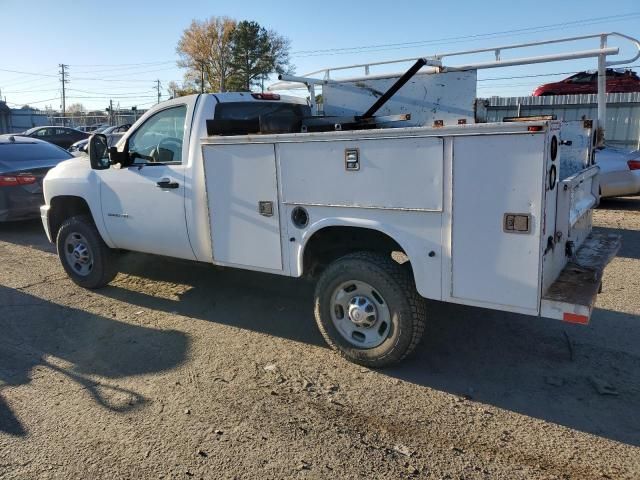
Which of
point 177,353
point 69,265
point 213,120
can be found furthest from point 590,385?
point 69,265

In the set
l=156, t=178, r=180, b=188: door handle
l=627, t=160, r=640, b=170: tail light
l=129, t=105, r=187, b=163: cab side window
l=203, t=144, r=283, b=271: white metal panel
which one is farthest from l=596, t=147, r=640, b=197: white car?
l=156, t=178, r=180, b=188: door handle

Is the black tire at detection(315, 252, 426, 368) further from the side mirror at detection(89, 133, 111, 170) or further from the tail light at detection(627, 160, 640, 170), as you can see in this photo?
the tail light at detection(627, 160, 640, 170)

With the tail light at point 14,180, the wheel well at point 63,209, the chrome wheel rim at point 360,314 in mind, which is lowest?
the chrome wheel rim at point 360,314

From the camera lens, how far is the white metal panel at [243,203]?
4.43 m

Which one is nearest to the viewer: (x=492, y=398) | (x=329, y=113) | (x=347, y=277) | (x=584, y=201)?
(x=492, y=398)

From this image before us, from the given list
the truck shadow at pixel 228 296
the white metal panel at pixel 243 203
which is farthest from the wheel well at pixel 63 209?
the white metal panel at pixel 243 203

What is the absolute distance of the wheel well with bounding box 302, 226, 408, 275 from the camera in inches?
172

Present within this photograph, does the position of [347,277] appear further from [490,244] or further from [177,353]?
[177,353]

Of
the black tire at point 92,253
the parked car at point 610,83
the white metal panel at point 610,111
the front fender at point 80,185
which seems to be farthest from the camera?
the parked car at point 610,83

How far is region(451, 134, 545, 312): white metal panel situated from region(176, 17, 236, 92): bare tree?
58.2m

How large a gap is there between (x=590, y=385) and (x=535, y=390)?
42 cm

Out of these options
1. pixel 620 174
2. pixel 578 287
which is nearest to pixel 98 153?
pixel 578 287

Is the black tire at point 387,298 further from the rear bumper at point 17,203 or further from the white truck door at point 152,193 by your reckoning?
the rear bumper at point 17,203

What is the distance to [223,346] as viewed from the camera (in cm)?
475
